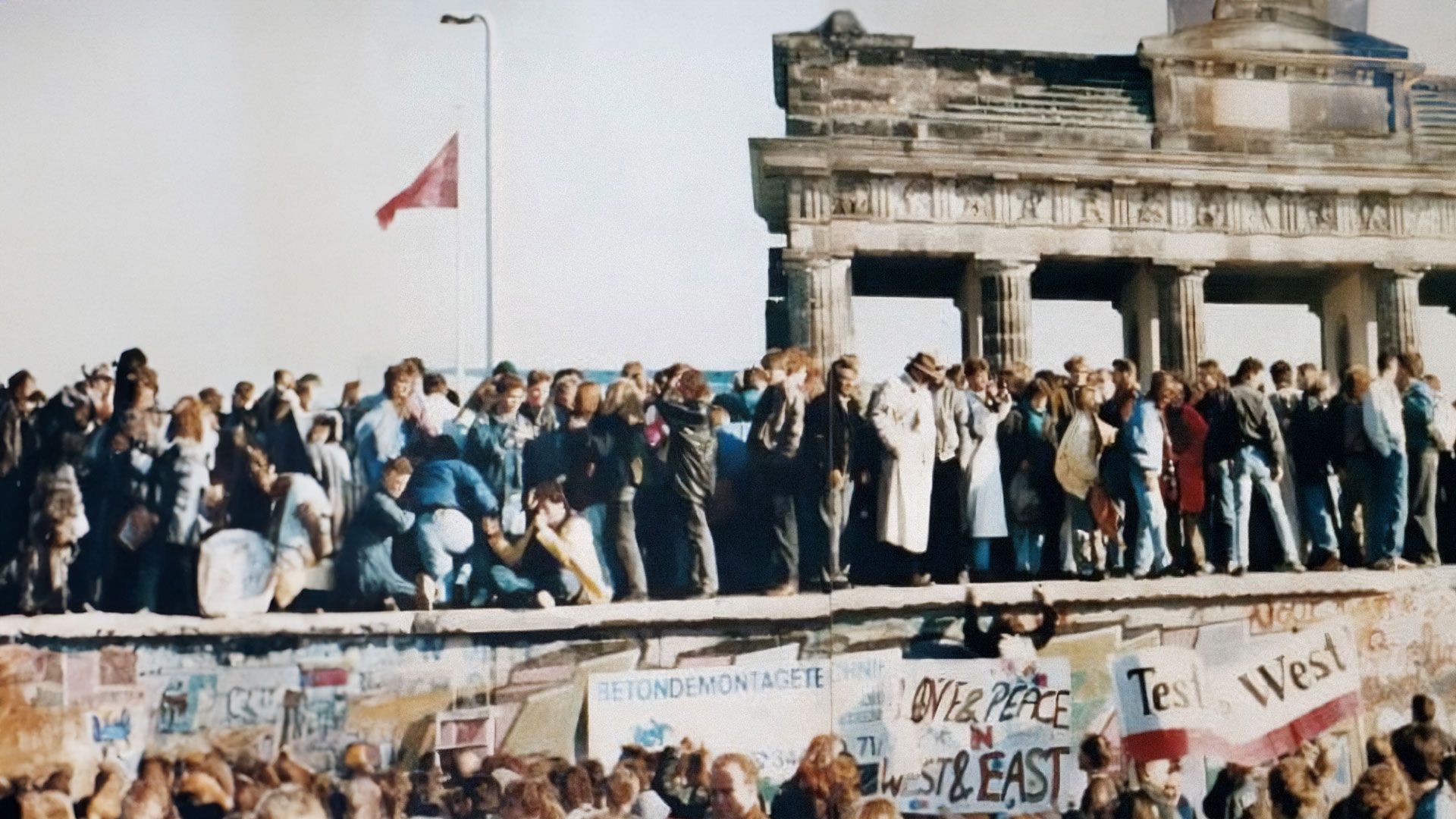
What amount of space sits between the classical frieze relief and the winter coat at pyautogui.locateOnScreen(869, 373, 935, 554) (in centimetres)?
112

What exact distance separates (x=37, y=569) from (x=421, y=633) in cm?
197

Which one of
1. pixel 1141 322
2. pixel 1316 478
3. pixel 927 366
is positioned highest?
pixel 1141 322

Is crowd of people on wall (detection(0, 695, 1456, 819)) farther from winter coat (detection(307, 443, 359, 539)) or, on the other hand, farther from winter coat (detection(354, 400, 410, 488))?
winter coat (detection(354, 400, 410, 488))

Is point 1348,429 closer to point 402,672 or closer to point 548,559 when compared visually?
point 548,559

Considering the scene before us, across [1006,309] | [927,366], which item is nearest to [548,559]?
[927,366]

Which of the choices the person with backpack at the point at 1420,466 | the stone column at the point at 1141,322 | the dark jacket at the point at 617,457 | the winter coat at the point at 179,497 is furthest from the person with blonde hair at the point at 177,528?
the person with backpack at the point at 1420,466

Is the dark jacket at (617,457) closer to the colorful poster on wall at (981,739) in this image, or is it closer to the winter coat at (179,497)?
the colorful poster on wall at (981,739)

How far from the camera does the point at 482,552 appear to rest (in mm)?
8859

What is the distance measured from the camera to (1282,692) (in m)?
9.34

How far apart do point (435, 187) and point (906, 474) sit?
2936 mm

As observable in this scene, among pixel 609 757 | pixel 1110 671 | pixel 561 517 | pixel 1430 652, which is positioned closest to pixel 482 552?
pixel 561 517

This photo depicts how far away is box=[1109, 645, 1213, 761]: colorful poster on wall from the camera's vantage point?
920cm

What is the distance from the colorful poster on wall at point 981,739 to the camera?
902 cm

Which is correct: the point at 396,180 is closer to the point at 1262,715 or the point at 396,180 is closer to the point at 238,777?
the point at 238,777
